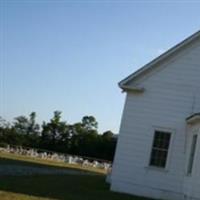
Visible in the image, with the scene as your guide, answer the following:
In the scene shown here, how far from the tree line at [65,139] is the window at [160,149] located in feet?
199

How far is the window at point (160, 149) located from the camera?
21.5m

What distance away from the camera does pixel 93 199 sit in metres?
16.6

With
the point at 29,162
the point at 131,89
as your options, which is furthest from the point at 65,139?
the point at 131,89

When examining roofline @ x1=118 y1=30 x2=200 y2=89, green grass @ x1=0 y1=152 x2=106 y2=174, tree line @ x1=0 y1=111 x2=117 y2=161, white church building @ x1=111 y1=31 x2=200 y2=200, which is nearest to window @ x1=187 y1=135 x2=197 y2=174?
white church building @ x1=111 y1=31 x2=200 y2=200

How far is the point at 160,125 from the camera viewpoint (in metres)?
21.5

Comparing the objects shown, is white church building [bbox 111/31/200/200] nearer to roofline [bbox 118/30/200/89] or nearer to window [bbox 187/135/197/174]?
roofline [bbox 118/30/200/89]

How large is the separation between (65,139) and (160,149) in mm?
75110

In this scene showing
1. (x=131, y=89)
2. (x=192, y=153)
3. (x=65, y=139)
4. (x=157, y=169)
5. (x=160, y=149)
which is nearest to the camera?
(x=192, y=153)

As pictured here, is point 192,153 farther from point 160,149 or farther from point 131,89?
point 131,89

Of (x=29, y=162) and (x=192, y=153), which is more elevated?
(x=192, y=153)

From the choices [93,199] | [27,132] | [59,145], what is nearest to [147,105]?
[93,199]

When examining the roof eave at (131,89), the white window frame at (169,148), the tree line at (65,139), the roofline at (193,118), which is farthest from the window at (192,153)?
the tree line at (65,139)

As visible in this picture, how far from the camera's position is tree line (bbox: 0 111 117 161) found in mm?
85438

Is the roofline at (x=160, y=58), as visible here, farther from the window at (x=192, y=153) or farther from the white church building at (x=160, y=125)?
the window at (x=192, y=153)
